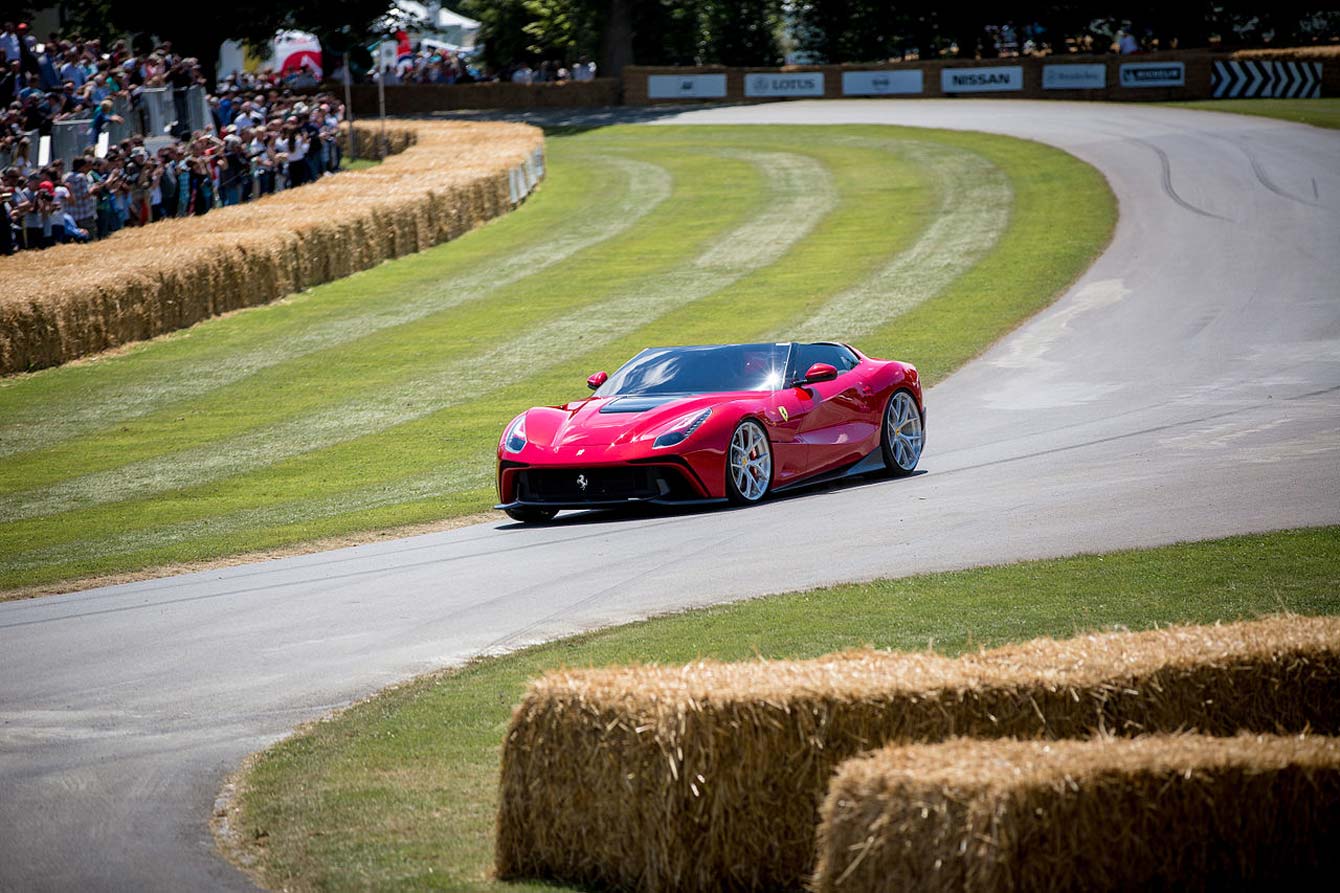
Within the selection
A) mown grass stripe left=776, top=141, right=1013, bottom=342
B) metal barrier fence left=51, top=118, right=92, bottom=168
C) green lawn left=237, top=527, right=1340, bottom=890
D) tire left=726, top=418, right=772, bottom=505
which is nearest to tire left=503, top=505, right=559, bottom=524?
tire left=726, top=418, right=772, bottom=505

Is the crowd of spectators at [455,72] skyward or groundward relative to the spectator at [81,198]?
skyward

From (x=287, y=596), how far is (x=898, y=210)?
26462mm

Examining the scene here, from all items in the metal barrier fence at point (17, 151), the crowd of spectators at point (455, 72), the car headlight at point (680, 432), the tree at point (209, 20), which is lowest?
the car headlight at point (680, 432)

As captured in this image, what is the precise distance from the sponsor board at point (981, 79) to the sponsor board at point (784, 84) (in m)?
5.03

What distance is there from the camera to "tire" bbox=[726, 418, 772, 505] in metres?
14.0

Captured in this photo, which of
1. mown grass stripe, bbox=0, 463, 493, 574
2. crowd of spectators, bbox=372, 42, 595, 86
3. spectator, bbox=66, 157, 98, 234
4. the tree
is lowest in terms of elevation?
mown grass stripe, bbox=0, 463, 493, 574

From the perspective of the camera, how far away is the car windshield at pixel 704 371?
1477 cm

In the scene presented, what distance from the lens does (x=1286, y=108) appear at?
46625mm

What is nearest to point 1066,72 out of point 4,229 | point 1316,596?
point 4,229

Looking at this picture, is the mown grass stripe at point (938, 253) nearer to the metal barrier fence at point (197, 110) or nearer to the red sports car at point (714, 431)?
the red sports car at point (714, 431)

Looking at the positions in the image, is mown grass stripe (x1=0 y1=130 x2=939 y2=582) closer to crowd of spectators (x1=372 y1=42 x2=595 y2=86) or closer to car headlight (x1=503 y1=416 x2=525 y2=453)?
car headlight (x1=503 y1=416 x2=525 y2=453)

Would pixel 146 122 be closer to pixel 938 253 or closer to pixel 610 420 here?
pixel 938 253

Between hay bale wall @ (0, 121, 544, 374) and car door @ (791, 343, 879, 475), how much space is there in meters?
13.5

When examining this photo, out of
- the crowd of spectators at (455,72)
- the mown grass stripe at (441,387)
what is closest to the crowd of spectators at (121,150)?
the mown grass stripe at (441,387)
